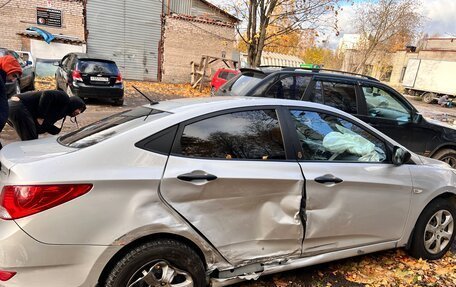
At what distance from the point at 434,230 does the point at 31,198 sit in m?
3.66

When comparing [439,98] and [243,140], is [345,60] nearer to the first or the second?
[439,98]

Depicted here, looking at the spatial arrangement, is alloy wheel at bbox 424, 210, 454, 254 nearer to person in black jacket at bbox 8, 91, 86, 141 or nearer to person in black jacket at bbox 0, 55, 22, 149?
person in black jacket at bbox 8, 91, 86, 141

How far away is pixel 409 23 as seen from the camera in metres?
31.4

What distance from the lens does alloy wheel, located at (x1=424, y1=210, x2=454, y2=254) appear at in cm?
367

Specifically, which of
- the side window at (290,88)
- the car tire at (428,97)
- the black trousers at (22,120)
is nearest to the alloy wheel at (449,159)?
the side window at (290,88)

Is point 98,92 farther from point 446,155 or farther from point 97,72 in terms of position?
point 446,155

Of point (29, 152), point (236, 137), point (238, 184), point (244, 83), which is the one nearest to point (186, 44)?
point (244, 83)

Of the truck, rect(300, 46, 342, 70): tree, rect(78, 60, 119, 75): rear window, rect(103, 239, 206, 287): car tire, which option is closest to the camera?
rect(103, 239, 206, 287): car tire

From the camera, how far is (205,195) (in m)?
2.46

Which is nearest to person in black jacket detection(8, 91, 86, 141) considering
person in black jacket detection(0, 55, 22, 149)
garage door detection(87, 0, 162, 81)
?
person in black jacket detection(0, 55, 22, 149)

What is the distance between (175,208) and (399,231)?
2286 millimetres

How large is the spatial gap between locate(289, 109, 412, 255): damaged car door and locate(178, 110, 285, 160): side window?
23 centimetres

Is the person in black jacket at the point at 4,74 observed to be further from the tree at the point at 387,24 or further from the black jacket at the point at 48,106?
the tree at the point at 387,24

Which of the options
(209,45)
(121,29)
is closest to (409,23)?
(209,45)
